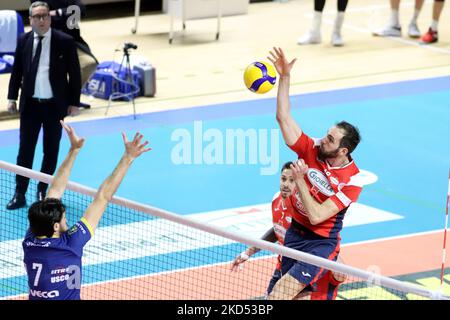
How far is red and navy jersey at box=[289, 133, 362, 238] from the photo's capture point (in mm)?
9758

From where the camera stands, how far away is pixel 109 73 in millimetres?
18250

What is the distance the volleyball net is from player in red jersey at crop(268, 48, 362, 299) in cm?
50

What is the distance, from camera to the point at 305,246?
32.2 feet

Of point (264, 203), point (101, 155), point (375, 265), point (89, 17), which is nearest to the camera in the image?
point (375, 265)

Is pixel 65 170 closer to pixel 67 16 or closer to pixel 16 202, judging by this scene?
pixel 16 202

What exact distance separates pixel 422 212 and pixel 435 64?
7.10 meters

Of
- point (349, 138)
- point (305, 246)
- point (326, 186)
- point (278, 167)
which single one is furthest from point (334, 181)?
point (278, 167)

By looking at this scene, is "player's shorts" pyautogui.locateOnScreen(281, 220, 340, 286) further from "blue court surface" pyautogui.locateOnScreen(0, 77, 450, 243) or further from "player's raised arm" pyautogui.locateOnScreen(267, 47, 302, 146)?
"blue court surface" pyautogui.locateOnScreen(0, 77, 450, 243)

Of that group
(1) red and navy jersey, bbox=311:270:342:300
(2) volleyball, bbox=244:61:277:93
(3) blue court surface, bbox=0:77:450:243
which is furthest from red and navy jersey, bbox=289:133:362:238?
(3) blue court surface, bbox=0:77:450:243

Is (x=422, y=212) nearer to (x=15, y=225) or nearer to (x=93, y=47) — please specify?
(x=15, y=225)

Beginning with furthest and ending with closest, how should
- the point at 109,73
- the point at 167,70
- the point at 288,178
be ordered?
the point at 167,70, the point at 109,73, the point at 288,178

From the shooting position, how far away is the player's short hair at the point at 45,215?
8250mm

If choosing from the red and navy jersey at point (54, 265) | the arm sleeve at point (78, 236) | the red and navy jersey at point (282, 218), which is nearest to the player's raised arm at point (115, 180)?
the arm sleeve at point (78, 236)
